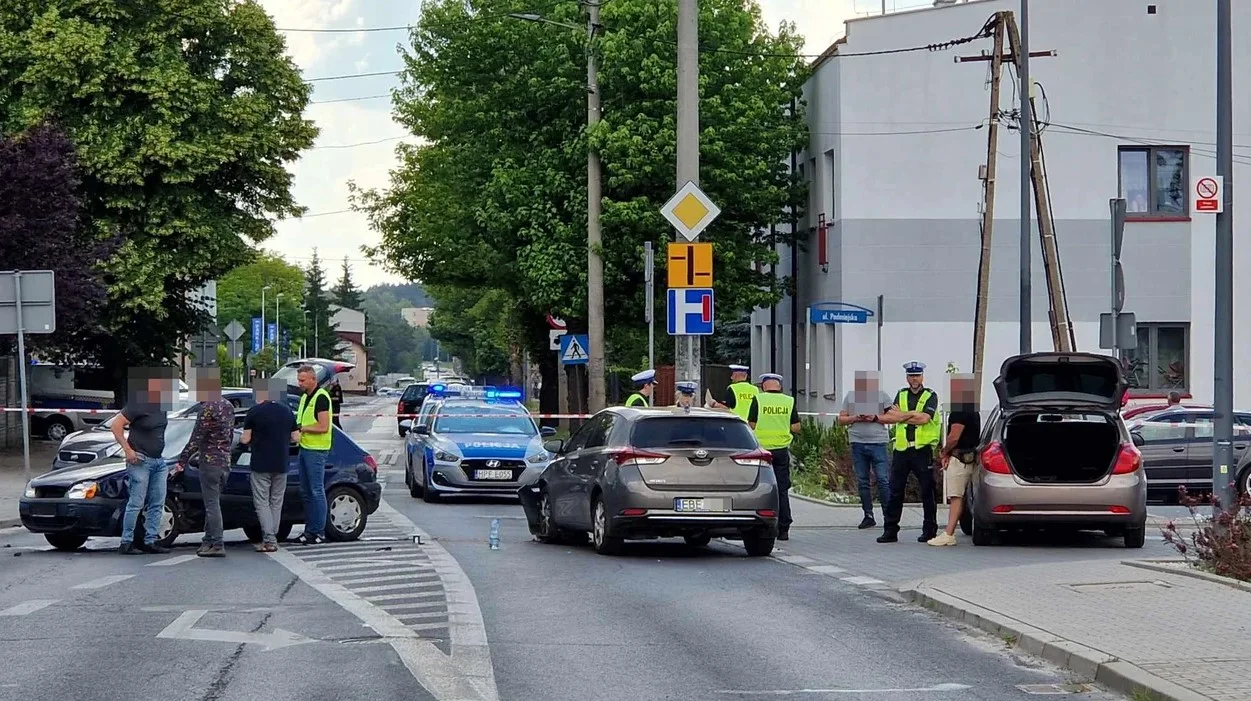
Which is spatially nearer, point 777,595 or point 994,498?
point 777,595

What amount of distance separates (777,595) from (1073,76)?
1177 inches

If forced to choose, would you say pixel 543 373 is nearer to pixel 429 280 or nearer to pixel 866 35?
pixel 429 280

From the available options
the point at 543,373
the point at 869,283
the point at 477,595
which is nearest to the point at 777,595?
the point at 477,595

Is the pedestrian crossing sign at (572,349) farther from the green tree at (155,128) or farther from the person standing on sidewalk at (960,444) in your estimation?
the person standing on sidewalk at (960,444)

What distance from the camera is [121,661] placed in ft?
32.4

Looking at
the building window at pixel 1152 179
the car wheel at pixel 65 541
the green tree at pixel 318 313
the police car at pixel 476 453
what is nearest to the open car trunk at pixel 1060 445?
the police car at pixel 476 453

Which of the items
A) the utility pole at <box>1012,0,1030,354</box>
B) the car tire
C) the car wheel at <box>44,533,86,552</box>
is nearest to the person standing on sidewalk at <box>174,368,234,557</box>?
the car wheel at <box>44,533,86,552</box>

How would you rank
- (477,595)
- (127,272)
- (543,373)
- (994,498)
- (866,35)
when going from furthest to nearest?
(543,373)
(127,272)
(866,35)
(994,498)
(477,595)

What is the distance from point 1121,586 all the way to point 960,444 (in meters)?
5.32

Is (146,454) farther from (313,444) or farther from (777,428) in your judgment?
(777,428)

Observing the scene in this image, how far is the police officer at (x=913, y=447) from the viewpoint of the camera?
18.8m

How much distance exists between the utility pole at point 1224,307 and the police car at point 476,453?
11.2 metres

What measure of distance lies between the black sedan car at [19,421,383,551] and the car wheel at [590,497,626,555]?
2.75 m

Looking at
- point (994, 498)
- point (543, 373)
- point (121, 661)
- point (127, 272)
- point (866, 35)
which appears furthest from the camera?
point (543, 373)
